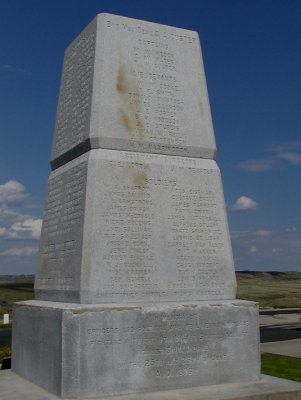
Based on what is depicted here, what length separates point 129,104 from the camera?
7309 mm

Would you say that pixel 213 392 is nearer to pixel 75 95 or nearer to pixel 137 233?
pixel 137 233

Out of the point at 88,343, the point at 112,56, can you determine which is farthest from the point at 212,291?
the point at 112,56

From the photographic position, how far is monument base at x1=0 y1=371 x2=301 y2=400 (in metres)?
6.17

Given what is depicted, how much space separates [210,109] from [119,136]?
1.54 metres

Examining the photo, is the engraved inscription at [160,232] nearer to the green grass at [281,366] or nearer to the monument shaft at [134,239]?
the monument shaft at [134,239]

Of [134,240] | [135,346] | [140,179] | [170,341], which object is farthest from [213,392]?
[140,179]

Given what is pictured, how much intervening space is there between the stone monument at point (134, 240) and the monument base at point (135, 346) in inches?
0.5

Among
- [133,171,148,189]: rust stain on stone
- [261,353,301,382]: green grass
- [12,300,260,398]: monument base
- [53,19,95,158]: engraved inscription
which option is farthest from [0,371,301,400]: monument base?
[261,353,301,382]: green grass

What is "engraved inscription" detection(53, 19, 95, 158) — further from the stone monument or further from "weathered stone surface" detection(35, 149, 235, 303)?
"weathered stone surface" detection(35, 149, 235, 303)

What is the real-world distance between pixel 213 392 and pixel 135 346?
0.98m

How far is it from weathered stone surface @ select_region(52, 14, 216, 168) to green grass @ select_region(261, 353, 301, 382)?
4.99 meters

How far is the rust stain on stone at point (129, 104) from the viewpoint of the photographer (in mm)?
7223

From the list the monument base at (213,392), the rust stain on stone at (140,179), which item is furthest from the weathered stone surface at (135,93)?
the monument base at (213,392)

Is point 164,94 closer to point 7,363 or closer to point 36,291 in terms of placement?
point 36,291
